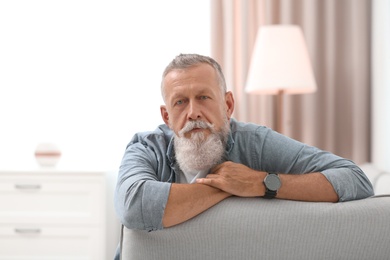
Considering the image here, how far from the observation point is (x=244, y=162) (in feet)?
6.34

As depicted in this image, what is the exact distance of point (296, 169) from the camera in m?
1.89

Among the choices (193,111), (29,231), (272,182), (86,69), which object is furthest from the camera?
(86,69)

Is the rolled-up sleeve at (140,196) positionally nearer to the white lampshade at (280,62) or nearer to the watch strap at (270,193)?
the watch strap at (270,193)

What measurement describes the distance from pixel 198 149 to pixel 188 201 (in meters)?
0.37

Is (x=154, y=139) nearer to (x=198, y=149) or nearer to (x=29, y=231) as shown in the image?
(x=198, y=149)

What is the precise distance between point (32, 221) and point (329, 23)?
2.17 m

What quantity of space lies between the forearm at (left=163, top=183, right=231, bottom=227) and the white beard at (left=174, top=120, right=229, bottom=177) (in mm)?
285

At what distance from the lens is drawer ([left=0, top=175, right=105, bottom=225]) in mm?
3658

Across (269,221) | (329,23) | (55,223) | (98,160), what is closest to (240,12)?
(329,23)

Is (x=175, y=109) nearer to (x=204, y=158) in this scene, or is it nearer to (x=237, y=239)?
(x=204, y=158)

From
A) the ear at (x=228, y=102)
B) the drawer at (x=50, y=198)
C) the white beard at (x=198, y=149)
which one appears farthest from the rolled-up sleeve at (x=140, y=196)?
the drawer at (x=50, y=198)

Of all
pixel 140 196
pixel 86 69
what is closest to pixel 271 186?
pixel 140 196

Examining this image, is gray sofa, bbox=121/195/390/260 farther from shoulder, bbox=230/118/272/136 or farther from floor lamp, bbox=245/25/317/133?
floor lamp, bbox=245/25/317/133

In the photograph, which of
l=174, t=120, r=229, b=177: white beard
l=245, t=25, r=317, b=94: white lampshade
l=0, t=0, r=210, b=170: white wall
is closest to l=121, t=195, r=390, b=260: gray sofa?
l=174, t=120, r=229, b=177: white beard
